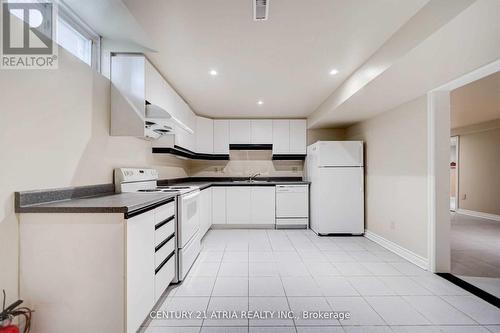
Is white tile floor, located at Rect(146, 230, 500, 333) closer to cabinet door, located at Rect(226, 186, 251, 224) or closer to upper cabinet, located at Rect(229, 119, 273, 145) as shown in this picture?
cabinet door, located at Rect(226, 186, 251, 224)

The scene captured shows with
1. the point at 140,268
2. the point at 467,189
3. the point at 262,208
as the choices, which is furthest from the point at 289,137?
the point at 467,189

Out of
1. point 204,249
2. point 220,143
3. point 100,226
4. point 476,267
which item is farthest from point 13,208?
point 476,267

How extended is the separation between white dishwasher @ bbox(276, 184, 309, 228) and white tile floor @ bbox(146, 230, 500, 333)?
1.12 m

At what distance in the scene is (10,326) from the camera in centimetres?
108

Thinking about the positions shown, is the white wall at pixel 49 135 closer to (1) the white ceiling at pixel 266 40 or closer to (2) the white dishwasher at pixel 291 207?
(1) the white ceiling at pixel 266 40

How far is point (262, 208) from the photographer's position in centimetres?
428

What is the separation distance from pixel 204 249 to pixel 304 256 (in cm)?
140

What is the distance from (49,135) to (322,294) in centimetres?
248

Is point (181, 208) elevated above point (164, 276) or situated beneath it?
elevated above

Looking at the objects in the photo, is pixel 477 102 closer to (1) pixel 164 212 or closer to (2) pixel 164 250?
(1) pixel 164 212

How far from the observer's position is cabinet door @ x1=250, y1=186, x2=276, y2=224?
14.0 feet

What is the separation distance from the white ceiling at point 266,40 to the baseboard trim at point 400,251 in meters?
2.33

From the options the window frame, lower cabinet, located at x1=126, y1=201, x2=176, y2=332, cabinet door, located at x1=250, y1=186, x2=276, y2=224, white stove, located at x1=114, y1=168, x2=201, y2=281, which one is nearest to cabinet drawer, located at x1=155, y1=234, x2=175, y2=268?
lower cabinet, located at x1=126, y1=201, x2=176, y2=332

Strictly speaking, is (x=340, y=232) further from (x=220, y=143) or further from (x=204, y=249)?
(x=220, y=143)
